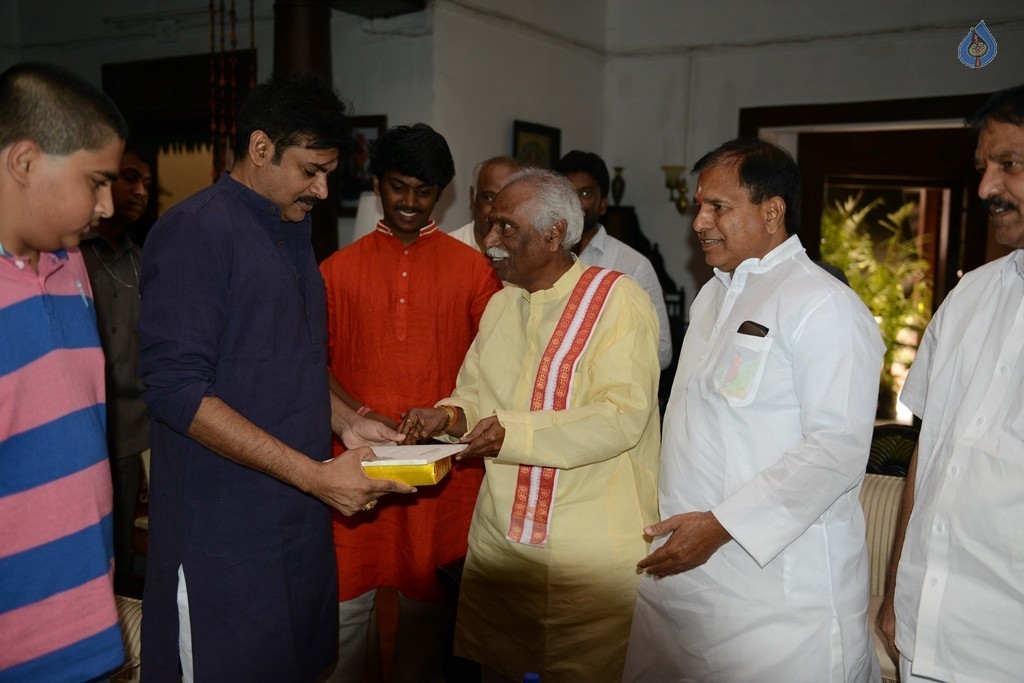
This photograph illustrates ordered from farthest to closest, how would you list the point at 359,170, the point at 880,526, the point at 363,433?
the point at 359,170 < the point at 880,526 < the point at 363,433

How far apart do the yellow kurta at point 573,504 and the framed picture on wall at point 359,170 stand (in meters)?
3.90

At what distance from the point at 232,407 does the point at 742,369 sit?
1211mm

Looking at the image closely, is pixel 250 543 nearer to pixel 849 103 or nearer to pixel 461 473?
pixel 461 473

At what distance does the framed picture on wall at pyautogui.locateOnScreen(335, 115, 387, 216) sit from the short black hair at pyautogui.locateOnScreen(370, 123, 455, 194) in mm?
3061

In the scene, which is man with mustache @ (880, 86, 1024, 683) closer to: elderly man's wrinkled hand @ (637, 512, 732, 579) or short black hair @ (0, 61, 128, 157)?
elderly man's wrinkled hand @ (637, 512, 732, 579)

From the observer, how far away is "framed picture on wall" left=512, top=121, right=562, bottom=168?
662 centimetres

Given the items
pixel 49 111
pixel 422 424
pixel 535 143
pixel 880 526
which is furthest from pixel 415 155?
pixel 535 143

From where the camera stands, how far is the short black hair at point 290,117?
2146mm

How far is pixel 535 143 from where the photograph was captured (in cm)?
686

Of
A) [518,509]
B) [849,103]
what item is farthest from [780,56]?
[518,509]

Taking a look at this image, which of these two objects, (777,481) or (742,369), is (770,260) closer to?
(742,369)

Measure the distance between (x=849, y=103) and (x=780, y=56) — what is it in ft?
2.26

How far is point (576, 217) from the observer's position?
2.47 meters

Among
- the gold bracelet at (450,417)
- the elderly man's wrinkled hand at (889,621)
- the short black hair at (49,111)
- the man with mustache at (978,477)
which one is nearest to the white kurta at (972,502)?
the man with mustache at (978,477)
